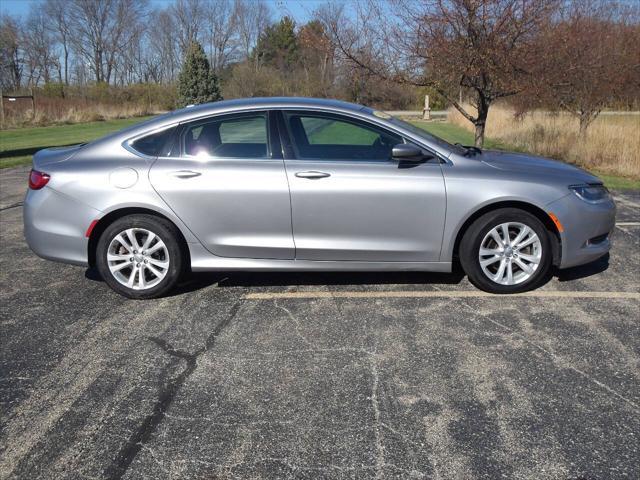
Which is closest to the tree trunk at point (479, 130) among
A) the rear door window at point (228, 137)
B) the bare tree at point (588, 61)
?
the bare tree at point (588, 61)

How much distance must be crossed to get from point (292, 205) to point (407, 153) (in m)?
0.99

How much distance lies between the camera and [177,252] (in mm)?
4844

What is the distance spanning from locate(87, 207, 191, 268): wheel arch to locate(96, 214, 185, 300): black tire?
0.03 meters

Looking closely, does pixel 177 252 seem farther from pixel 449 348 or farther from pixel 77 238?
pixel 449 348

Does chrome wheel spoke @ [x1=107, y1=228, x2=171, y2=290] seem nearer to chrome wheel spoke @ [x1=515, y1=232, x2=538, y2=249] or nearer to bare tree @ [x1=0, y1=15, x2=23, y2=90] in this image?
chrome wheel spoke @ [x1=515, y1=232, x2=538, y2=249]

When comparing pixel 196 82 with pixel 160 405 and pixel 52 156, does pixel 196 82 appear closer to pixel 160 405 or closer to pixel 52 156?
pixel 52 156

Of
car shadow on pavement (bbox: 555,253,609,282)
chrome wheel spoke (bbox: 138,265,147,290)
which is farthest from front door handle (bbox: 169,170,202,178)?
car shadow on pavement (bbox: 555,253,609,282)

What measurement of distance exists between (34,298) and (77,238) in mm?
657

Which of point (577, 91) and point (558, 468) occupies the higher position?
point (577, 91)

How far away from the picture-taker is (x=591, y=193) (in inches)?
197

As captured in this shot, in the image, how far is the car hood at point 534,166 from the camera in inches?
196

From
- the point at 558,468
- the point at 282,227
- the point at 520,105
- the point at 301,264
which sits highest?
the point at 520,105

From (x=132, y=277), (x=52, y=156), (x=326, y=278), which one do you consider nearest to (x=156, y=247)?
(x=132, y=277)

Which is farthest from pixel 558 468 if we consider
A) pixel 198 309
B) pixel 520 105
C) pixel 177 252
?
pixel 520 105
